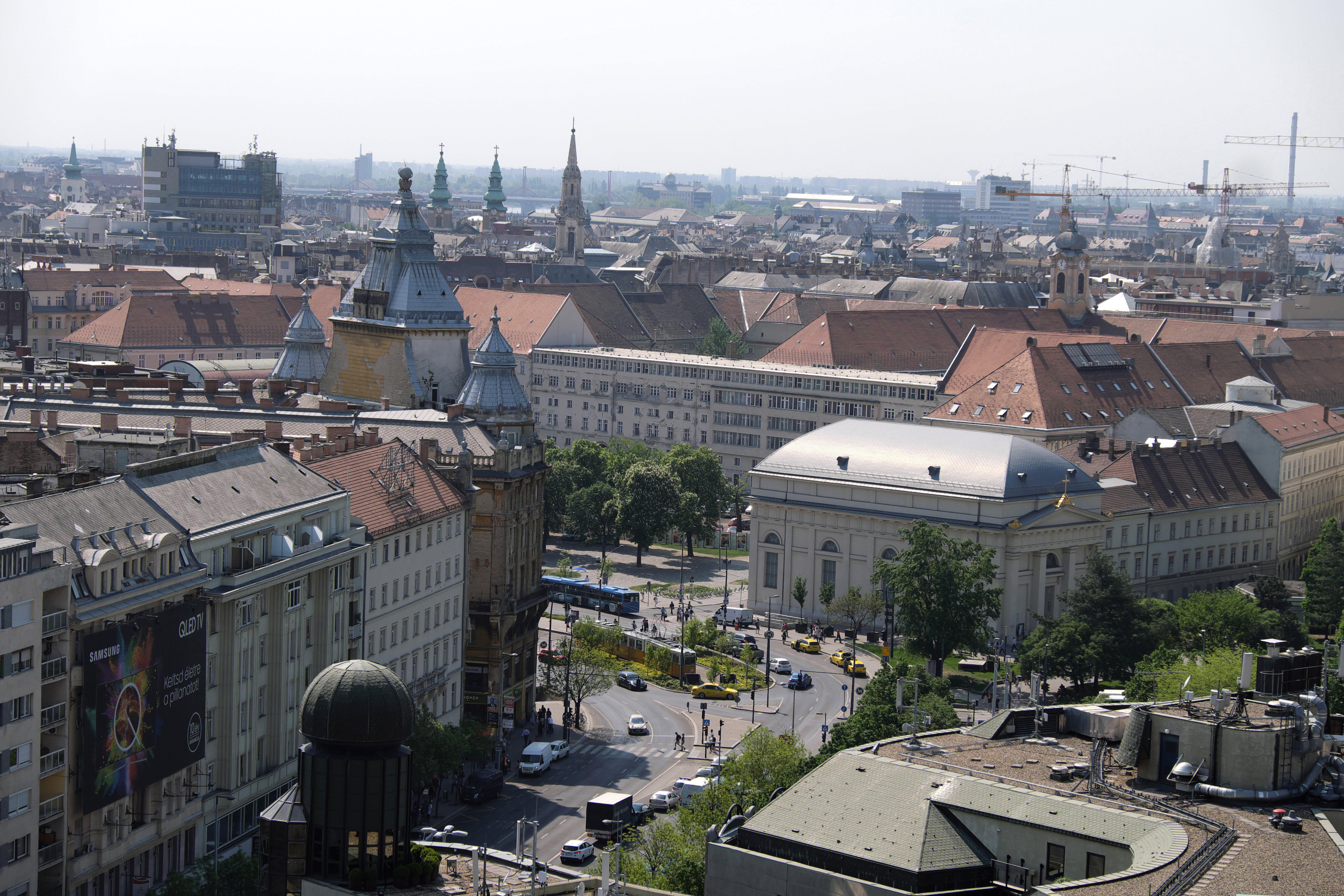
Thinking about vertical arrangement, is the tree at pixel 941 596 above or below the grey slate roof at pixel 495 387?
below

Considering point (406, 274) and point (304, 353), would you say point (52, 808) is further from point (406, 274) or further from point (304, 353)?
point (304, 353)

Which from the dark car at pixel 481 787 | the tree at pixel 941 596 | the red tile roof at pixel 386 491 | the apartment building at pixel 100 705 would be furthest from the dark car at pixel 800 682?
the apartment building at pixel 100 705

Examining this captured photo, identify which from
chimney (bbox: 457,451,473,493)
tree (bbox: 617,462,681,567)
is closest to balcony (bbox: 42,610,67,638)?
chimney (bbox: 457,451,473,493)

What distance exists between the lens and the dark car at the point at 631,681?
11125 centimetres

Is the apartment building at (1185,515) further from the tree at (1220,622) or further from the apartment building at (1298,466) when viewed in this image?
the tree at (1220,622)

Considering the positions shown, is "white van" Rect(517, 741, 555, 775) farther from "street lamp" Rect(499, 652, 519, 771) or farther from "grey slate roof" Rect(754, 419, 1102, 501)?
"grey slate roof" Rect(754, 419, 1102, 501)

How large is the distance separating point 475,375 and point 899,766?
188ft

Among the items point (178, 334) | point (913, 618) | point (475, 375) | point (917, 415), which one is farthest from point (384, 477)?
point (178, 334)

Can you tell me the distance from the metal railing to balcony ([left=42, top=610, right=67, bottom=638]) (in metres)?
0.76

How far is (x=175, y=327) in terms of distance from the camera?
625ft

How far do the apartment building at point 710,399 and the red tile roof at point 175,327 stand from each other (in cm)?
2603

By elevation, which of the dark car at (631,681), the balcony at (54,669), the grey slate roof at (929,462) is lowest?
the dark car at (631,681)

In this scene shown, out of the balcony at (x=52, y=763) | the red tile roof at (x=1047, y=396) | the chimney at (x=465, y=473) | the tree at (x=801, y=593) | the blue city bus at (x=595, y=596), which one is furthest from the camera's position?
the red tile roof at (x=1047, y=396)

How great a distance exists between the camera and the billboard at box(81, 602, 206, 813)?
6331 centimetres
